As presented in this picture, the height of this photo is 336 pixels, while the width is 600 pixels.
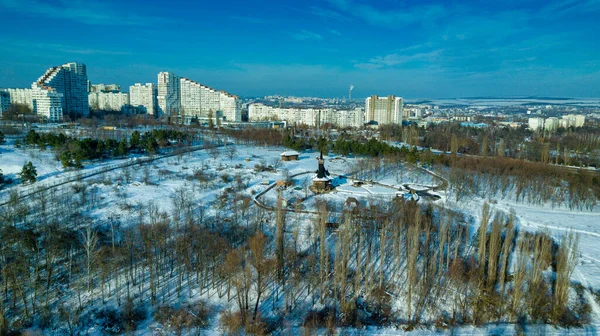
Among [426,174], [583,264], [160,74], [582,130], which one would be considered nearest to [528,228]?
[583,264]

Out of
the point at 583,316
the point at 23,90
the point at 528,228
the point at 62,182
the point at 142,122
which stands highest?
the point at 23,90

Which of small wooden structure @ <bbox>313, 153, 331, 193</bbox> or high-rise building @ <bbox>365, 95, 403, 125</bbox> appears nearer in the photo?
small wooden structure @ <bbox>313, 153, 331, 193</bbox>

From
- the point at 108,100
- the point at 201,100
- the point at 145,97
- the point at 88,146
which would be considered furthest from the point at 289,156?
the point at 108,100

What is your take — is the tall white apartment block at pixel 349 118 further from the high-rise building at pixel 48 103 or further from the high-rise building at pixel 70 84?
the high-rise building at pixel 48 103

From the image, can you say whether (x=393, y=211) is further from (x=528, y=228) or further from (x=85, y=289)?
(x=85, y=289)

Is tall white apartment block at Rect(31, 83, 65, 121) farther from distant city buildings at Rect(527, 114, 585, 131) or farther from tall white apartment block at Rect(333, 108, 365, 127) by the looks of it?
distant city buildings at Rect(527, 114, 585, 131)

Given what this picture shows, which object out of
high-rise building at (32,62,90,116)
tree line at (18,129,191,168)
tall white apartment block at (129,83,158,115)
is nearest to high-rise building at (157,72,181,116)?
tall white apartment block at (129,83,158,115)

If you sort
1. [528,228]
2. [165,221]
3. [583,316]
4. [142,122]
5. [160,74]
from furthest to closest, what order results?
1. [160,74]
2. [142,122]
3. [528,228]
4. [165,221]
5. [583,316]
